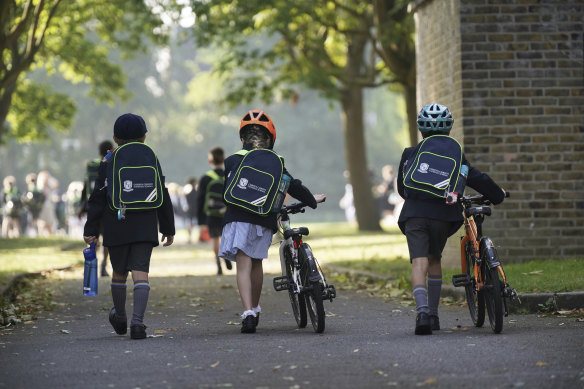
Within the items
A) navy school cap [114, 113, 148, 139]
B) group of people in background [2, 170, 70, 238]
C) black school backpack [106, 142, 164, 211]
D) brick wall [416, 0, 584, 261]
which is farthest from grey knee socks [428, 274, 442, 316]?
group of people in background [2, 170, 70, 238]

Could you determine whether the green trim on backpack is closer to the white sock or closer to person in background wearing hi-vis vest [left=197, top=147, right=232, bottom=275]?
person in background wearing hi-vis vest [left=197, top=147, right=232, bottom=275]

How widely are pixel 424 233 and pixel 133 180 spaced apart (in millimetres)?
2141

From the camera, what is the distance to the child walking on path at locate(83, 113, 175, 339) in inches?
341

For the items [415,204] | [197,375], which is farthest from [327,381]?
[415,204]

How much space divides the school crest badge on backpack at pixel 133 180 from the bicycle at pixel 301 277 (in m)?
0.98

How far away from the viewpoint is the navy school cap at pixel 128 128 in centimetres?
880

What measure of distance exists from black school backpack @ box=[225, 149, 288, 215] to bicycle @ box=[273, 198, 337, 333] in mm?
194

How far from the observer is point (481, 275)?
8.41 metres

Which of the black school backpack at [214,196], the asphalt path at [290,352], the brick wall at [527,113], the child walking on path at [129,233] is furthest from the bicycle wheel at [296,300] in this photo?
the black school backpack at [214,196]

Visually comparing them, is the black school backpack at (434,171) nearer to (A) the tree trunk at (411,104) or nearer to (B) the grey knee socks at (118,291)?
(B) the grey knee socks at (118,291)

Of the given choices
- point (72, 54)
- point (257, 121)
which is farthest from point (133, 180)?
point (72, 54)

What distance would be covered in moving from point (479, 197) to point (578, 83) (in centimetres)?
566

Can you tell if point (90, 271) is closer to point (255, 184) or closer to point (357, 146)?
point (255, 184)

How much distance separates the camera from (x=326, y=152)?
69562mm
